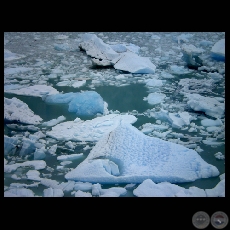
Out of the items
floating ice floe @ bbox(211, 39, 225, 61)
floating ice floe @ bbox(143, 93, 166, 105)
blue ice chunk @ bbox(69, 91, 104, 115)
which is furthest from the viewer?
floating ice floe @ bbox(143, 93, 166, 105)

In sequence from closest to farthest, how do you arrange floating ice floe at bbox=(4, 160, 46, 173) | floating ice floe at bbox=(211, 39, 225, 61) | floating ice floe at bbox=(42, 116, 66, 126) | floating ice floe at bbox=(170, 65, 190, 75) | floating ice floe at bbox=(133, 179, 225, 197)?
floating ice floe at bbox=(133, 179, 225, 197) → floating ice floe at bbox=(4, 160, 46, 173) → floating ice floe at bbox=(211, 39, 225, 61) → floating ice floe at bbox=(42, 116, 66, 126) → floating ice floe at bbox=(170, 65, 190, 75)

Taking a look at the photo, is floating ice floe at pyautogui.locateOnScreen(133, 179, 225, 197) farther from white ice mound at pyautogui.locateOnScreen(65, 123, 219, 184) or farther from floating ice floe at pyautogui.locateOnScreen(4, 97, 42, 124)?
floating ice floe at pyautogui.locateOnScreen(4, 97, 42, 124)

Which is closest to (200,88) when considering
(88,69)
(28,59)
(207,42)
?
(207,42)

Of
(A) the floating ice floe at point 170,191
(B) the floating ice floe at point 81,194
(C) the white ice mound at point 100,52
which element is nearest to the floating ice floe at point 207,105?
(A) the floating ice floe at point 170,191

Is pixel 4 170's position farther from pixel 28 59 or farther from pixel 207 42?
pixel 207 42

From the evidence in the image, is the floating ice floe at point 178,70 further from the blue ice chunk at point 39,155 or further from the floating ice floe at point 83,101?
the blue ice chunk at point 39,155

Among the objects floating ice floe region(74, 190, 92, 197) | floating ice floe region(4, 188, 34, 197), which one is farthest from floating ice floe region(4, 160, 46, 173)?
floating ice floe region(74, 190, 92, 197)

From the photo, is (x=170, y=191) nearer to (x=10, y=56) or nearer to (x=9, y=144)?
(x=9, y=144)
